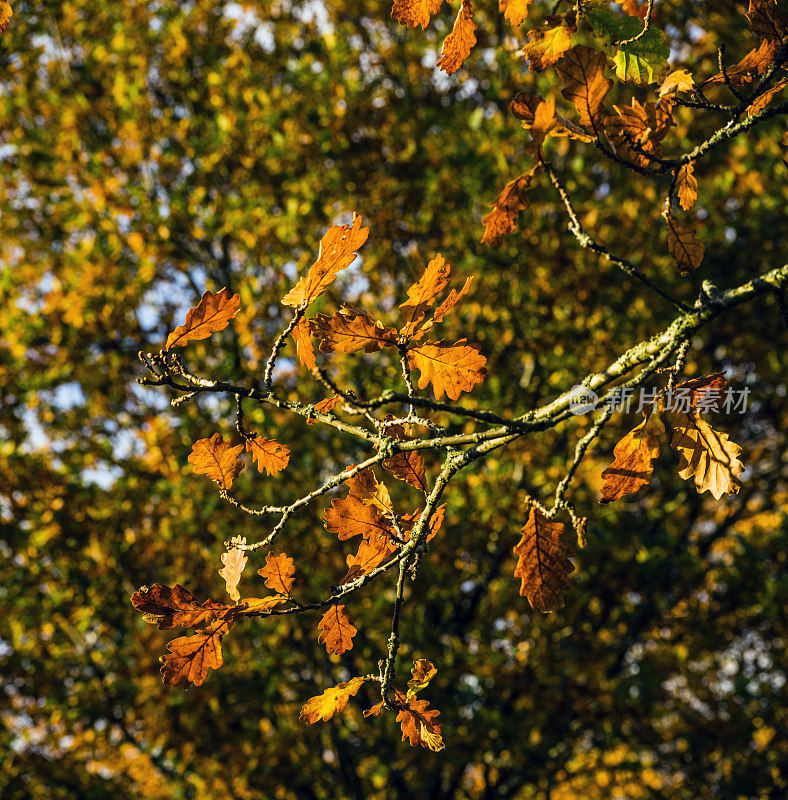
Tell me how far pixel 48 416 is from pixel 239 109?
2767 millimetres

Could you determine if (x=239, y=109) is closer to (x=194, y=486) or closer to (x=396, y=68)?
(x=396, y=68)

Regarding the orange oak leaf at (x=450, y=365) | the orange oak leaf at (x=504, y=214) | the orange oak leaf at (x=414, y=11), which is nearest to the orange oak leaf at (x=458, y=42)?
the orange oak leaf at (x=414, y=11)

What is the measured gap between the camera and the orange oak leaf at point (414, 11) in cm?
155

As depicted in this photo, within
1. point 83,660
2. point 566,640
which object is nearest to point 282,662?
point 83,660

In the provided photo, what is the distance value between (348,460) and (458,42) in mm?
3169

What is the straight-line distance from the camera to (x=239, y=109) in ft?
15.1

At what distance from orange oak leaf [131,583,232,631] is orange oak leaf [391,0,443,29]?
1.43 meters

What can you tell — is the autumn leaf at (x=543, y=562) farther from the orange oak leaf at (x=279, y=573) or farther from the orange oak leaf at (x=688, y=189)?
the orange oak leaf at (x=688, y=189)

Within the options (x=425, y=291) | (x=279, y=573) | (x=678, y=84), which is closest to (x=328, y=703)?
(x=279, y=573)

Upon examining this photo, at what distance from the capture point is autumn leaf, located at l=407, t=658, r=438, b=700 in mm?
1346

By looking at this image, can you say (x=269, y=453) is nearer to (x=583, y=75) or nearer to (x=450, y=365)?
(x=450, y=365)

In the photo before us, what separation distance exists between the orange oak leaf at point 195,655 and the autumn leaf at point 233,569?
7 centimetres

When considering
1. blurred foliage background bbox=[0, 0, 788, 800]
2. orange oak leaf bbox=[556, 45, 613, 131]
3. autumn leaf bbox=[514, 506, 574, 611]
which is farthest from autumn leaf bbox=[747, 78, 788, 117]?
blurred foliage background bbox=[0, 0, 788, 800]

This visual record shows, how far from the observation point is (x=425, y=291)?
4.33 ft
